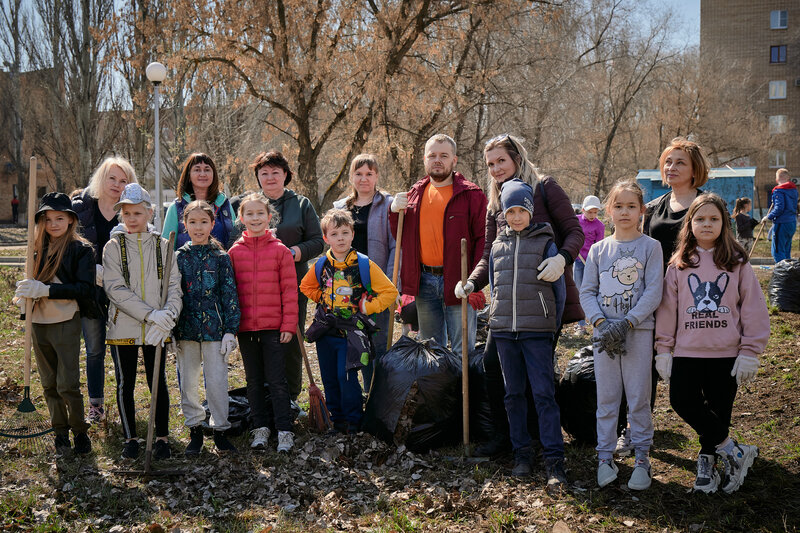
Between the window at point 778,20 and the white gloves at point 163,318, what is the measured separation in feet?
160

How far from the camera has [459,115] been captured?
15.3m

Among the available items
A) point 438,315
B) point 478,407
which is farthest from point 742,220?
point 478,407

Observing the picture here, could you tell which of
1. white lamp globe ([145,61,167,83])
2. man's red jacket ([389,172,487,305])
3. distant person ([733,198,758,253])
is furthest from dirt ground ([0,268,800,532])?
distant person ([733,198,758,253])

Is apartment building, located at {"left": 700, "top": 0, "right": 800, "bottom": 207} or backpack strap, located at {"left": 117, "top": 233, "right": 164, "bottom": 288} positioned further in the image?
apartment building, located at {"left": 700, "top": 0, "right": 800, "bottom": 207}

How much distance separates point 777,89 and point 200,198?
46.8m

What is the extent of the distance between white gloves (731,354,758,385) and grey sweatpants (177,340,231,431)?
3217mm

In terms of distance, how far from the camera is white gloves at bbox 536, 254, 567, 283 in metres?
3.83

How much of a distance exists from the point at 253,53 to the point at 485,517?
12.1 metres

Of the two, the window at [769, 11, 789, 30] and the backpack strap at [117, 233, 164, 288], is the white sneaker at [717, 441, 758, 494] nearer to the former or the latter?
the backpack strap at [117, 233, 164, 288]

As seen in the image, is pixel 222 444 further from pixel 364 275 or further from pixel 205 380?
pixel 364 275

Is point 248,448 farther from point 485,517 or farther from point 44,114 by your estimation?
point 44,114

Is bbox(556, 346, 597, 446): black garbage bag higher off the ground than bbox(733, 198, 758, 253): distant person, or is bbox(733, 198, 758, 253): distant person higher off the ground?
bbox(733, 198, 758, 253): distant person

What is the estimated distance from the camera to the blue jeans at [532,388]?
3926 mm

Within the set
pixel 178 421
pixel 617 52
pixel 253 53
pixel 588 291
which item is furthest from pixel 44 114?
pixel 588 291
